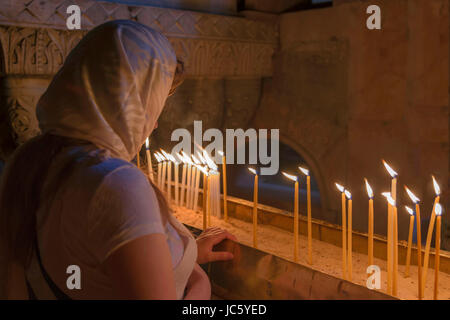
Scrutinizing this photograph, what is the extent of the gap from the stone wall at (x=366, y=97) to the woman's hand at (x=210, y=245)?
10.3ft

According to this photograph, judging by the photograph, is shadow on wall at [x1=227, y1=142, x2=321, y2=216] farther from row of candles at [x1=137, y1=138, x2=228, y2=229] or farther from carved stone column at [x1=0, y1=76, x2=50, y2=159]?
carved stone column at [x1=0, y1=76, x2=50, y2=159]

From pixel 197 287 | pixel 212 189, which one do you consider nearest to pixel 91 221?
pixel 197 287

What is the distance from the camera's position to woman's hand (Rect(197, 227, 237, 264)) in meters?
1.48

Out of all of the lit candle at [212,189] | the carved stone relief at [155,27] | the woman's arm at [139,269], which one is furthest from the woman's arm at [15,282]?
the carved stone relief at [155,27]

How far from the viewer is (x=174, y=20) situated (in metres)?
4.06

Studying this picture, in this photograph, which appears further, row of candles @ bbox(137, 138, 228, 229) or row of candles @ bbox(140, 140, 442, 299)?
row of candles @ bbox(137, 138, 228, 229)

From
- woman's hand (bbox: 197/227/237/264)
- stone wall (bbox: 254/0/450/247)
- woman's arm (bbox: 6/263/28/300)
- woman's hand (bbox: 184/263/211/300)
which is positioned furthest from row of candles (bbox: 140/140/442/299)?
stone wall (bbox: 254/0/450/247)

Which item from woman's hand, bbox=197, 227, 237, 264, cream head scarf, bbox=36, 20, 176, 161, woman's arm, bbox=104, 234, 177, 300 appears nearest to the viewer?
woman's arm, bbox=104, 234, 177, 300

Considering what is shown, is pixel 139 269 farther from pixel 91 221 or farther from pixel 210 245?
pixel 210 245

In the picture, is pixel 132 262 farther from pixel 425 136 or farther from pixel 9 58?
pixel 425 136

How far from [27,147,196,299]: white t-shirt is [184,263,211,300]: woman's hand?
0.92 feet

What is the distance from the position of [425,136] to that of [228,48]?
2.07m
